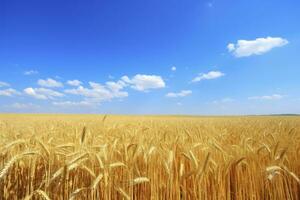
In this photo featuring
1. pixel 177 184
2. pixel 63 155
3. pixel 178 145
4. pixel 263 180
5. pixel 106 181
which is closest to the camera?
pixel 106 181

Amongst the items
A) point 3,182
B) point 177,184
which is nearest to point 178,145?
point 177,184

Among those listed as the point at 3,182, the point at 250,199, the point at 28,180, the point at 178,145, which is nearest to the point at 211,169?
the point at 250,199

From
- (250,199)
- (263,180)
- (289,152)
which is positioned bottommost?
(250,199)

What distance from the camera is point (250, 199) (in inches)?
80.5

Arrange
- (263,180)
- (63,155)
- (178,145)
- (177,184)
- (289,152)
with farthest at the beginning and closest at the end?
(178,145), (289,152), (63,155), (263,180), (177,184)

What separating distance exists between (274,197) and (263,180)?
158 mm

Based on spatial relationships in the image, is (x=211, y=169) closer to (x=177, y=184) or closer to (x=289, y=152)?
(x=177, y=184)

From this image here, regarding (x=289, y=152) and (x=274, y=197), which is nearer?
(x=274, y=197)

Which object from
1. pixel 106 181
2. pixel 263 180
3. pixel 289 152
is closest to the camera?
pixel 106 181

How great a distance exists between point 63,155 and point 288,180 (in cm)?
203

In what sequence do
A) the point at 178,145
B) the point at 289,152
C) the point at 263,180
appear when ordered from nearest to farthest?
1. the point at 263,180
2. the point at 289,152
3. the point at 178,145

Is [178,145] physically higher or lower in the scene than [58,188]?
higher

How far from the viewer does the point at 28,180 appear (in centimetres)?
225

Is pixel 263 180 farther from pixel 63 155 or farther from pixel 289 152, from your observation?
pixel 63 155
